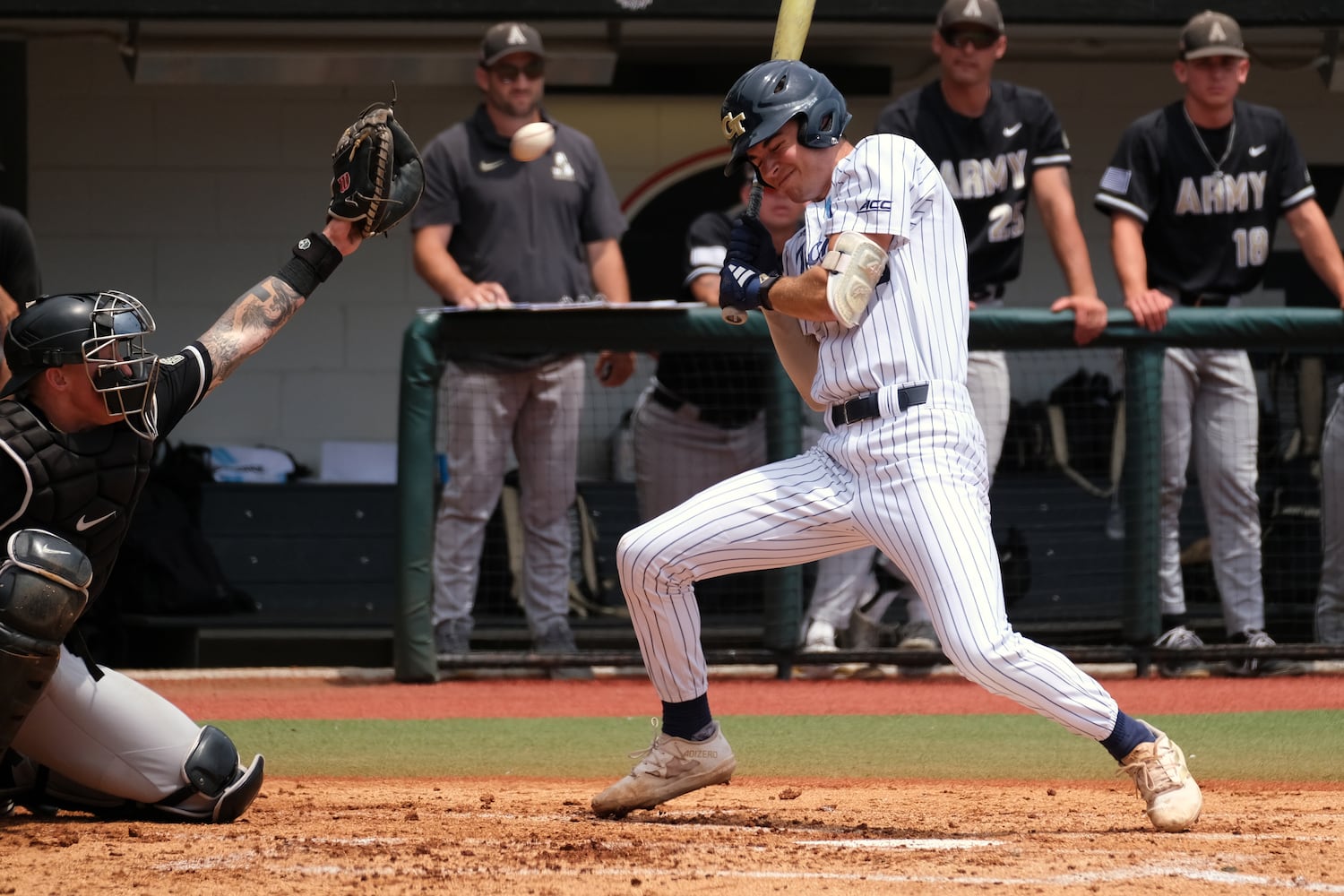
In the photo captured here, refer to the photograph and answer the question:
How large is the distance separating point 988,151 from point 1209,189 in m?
0.73

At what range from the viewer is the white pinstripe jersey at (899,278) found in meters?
3.24

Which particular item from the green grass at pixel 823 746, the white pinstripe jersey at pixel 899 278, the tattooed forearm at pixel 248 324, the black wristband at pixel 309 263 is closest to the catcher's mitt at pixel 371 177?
the black wristband at pixel 309 263

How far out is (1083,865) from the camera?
2914 millimetres

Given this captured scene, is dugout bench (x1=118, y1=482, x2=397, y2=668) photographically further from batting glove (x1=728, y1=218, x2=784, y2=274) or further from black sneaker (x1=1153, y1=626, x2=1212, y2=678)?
batting glove (x1=728, y1=218, x2=784, y2=274)

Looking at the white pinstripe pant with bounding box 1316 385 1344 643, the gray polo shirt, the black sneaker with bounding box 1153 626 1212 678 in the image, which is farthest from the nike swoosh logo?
the white pinstripe pant with bounding box 1316 385 1344 643

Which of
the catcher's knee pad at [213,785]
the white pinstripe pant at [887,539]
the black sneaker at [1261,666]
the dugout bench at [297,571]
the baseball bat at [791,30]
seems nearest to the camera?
the white pinstripe pant at [887,539]

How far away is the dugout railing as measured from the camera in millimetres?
5520

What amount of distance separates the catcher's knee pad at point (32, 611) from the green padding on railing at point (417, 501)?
7.83ft

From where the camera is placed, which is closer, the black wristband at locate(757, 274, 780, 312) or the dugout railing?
the black wristband at locate(757, 274, 780, 312)

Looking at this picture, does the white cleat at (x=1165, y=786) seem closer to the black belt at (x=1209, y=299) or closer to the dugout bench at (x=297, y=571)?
the black belt at (x=1209, y=299)

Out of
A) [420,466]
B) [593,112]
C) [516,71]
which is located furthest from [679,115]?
[420,466]

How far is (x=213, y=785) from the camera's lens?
11.5ft

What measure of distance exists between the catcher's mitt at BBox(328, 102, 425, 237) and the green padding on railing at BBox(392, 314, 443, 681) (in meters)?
1.87

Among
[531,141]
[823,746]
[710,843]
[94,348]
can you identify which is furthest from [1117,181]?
[94,348]
